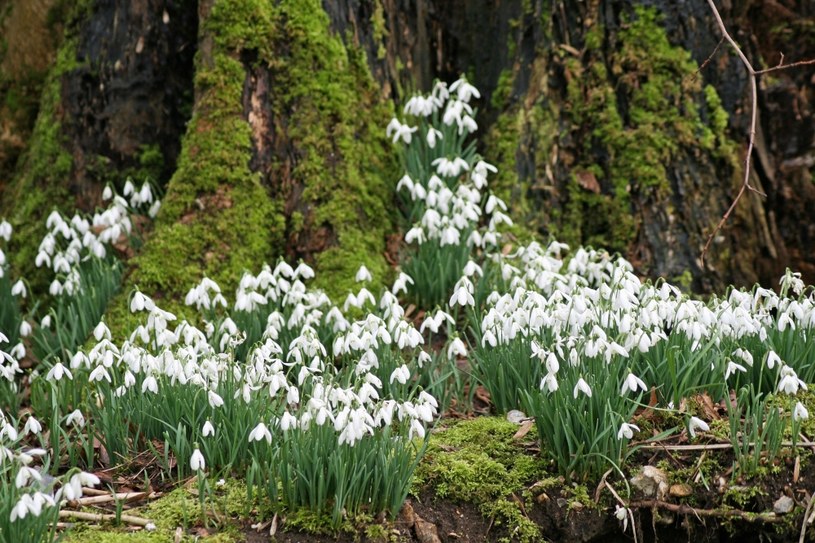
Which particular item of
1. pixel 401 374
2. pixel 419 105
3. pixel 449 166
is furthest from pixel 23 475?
pixel 419 105

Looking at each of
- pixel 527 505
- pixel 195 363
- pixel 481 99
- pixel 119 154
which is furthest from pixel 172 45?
pixel 527 505

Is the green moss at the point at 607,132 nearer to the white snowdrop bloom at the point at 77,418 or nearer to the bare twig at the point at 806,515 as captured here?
the bare twig at the point at 806,515

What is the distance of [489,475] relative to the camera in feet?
11.7

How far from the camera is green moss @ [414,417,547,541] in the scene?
11.3 ft

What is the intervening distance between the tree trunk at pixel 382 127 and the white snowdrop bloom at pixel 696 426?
206 centimetres

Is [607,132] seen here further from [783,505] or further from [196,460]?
[196,460]

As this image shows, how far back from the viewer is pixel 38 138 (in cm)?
605

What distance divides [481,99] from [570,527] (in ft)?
11.5

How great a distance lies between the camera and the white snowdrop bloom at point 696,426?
3418mm

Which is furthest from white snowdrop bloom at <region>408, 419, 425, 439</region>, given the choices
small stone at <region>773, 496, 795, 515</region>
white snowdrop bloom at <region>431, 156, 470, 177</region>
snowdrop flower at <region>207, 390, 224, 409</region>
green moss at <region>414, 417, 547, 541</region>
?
white snowdrop bloom at <region>431, 156, 470, 177</region>

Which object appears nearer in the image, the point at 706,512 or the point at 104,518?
the point at 104,518

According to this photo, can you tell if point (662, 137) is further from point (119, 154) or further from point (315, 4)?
point (119, 154)

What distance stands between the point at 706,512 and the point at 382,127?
3.10 metres

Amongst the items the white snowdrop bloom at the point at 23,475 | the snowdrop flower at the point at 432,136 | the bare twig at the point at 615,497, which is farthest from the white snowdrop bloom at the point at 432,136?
the white snowdrop bloom at the point at 23,475
